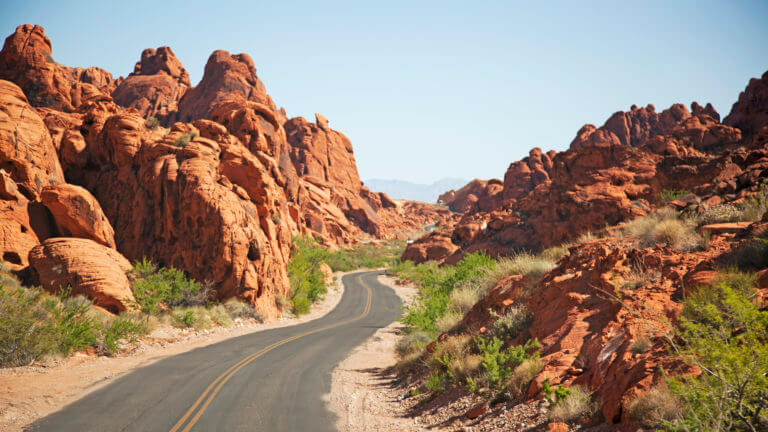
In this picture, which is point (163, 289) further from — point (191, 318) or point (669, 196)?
point (669, 196)

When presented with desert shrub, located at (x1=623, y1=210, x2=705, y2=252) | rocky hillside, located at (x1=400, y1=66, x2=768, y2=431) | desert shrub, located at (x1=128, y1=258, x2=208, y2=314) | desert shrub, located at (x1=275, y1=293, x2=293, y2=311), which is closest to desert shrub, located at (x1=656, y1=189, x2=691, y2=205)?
rocky hillside, located at (x1=400, y1=66, x2=768, y2=431)

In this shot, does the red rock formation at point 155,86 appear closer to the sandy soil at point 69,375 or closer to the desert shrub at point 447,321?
the sandy soil at point 69,375

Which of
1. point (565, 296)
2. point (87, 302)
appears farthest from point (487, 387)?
point (87, 302)

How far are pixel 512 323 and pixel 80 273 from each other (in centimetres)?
1853

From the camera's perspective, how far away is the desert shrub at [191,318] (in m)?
19.0

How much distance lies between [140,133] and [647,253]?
29.0 metres

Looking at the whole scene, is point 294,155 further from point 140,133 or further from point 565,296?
point 565,296

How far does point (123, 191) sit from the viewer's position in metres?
24.0

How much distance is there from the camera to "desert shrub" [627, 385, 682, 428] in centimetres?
428

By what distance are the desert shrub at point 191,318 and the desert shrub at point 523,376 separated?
17217mm

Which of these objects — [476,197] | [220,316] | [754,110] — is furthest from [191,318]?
[476,197]

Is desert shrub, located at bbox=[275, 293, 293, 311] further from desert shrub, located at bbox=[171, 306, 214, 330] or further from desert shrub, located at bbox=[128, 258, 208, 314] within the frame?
desert shrub, located at bbox=[171, 306, 214, 330]

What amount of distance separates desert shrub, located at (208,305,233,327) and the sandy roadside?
7795 mm

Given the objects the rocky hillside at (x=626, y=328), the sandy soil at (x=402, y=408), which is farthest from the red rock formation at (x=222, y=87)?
the rocky hillside at (x=626, y=328)
